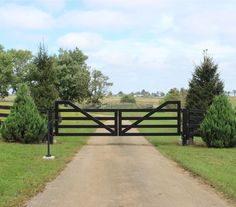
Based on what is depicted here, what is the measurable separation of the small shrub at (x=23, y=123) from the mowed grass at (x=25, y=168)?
61cm

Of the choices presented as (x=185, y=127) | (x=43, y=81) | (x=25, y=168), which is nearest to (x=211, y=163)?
(x=25, y=168)

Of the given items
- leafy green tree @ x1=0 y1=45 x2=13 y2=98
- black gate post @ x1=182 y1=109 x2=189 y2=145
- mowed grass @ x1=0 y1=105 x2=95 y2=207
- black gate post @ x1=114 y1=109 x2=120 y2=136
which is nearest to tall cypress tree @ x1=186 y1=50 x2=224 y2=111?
black gate post @ x1=182 y1=109 x2=189 y2=145

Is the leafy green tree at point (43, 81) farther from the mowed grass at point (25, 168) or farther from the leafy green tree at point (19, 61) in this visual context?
the leafy green tree at point (19, 61)

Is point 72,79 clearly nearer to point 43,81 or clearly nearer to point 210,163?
point 43,81

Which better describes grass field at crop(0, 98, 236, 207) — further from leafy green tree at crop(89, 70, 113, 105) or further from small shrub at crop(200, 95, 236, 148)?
leafy green tree at crop(89, 70, 113, 105)

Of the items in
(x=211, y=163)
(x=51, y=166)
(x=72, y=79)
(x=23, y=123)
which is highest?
(x=72, y=79)

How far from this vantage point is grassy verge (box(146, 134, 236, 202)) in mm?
10469

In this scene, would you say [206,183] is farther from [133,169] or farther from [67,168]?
[67,168]

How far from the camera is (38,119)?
63.4 ft

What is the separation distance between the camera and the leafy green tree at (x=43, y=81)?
68.7 ft

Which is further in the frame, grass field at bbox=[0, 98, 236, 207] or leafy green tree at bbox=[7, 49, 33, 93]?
leafy green tree at bbox=[7, 49, 33, 93]

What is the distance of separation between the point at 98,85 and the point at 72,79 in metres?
8.08

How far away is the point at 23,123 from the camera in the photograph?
62.8 ft

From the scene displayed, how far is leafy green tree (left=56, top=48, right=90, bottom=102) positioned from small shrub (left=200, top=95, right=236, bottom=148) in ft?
197
